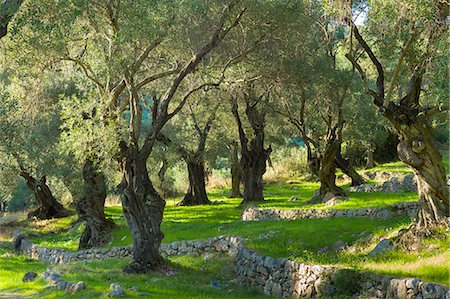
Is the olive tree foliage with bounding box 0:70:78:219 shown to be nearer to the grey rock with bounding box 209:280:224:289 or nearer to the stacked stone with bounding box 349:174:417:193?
the grey rock with bounding box 209:280:224:289

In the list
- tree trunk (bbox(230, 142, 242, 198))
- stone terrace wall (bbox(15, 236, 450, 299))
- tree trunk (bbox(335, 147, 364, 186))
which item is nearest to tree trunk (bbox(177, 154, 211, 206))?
tree trunk (bbox(230, 142, 242, 198))

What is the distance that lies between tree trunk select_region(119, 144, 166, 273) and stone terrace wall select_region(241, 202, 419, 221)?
32.7 feet

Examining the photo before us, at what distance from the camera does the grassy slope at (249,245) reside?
43.2 ft

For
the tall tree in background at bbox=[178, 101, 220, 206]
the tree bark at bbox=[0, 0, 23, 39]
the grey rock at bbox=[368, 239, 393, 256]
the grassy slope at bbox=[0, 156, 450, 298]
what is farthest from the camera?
the tall tree in background at bbox=[178, 101, 220, 206]

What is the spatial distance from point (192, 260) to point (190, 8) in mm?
10037

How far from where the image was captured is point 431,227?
1444cm

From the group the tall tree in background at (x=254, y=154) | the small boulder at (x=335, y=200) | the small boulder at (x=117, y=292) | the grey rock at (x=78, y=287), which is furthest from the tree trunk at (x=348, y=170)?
the small boulder at (x=117, y=292)

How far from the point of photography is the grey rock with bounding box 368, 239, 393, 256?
14761 millimetres

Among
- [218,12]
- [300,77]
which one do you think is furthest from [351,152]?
[218,12]

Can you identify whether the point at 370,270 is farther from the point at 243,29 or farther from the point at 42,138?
the point at 42,138

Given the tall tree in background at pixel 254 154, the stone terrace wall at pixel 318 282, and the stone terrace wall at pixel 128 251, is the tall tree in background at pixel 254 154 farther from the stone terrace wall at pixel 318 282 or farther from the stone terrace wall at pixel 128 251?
the stone terrace wall at pixel 318 282

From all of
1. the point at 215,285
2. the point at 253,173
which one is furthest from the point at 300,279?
the point at 253,173

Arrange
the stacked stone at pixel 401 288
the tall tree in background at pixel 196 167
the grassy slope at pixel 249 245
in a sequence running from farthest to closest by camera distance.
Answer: the tall tree in background at pixel 196 167 < the grassy slope at pixel 249 245 < the stacked stone at pixel 401 288

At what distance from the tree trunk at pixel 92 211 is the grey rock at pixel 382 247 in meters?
15.7
